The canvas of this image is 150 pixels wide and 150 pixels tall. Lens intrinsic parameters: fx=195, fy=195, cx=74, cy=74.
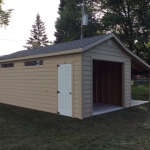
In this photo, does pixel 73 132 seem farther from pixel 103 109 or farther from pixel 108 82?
pixel 108 82

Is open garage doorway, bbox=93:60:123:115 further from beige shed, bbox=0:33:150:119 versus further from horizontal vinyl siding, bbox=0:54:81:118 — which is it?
horizontal vinyl siding, bbox=0:54:81:118

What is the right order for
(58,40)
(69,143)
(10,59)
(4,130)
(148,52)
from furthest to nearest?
(58,40) < (148,52) < (10,59) < (4,130) < (69,143)

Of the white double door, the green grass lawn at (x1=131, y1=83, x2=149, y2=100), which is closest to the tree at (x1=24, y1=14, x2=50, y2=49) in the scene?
the green grass lawn at (x1=131, y1=83, x2=149, y2=100)

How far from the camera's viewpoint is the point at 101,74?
10711 millimetres

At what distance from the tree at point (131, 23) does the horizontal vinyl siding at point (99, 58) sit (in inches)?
325

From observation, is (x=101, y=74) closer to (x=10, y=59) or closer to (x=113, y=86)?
(x=113, y=86)

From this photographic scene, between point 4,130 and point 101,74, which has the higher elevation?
point 101,74

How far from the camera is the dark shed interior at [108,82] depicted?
9.82 m

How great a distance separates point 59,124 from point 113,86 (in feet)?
15.9

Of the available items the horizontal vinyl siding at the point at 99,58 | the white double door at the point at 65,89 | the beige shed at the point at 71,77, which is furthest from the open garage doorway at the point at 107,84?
the white double door at the point at 65,89

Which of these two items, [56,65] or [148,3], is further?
[148,3]

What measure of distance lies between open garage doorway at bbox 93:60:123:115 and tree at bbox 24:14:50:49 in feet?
104

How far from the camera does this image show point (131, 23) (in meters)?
17.1

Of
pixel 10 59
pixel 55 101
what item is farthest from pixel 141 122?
pixel 10 59
